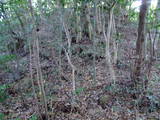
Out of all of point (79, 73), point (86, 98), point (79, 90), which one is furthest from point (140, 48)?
point (79, 73)

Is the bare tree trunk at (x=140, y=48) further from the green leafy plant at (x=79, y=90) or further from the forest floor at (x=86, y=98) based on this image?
the green leafy plant at (x=79, y=90)

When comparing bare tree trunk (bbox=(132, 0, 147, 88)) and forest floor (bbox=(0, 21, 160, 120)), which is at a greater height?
bare tree trunk (bbox=(132, 0, 147, 88))

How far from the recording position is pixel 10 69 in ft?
31.6

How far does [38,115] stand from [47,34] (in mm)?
6493

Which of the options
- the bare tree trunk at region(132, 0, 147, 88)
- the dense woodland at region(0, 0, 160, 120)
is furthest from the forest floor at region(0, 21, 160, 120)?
the bare tree trunk at region(132, 0, 147, 88)

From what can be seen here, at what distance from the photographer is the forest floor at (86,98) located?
5.49m

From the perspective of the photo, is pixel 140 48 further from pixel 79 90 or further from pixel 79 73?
pixel 79 73

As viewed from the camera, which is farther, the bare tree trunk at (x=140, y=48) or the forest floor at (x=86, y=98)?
the bare tree trunk at (x=140, y=48)

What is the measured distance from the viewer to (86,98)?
6.42 meters

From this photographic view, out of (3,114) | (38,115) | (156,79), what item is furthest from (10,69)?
(156,79)

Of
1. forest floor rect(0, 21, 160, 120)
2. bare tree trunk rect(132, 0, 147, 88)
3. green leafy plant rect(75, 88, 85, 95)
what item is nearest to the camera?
forest floor rect(0, 21, 160, 120)

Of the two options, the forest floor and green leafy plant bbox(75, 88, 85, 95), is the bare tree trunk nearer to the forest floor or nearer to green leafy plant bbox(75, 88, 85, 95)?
the forest floor

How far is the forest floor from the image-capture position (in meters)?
5.49

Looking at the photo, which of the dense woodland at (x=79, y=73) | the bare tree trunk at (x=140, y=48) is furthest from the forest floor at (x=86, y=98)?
the bare tree trunk at (x=140, y=48)
